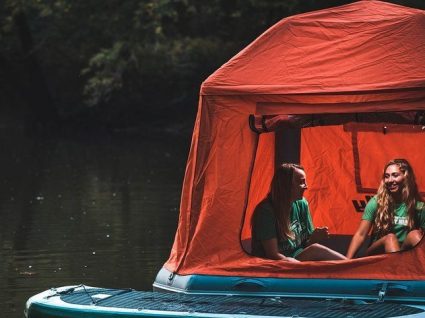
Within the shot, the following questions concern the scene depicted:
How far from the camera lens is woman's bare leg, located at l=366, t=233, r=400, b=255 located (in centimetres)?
952

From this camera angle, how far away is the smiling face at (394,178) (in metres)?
9.64

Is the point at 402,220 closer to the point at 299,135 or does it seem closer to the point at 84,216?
the point at 299,135

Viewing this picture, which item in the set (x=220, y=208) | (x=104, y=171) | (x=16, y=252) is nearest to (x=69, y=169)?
(x=104, y=171)

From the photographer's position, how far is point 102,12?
37188 millimetres

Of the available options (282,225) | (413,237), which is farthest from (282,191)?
(413,237)

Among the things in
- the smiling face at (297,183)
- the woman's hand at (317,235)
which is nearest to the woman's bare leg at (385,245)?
the smiling face at (297,183)

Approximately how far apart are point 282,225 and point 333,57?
1355 mm

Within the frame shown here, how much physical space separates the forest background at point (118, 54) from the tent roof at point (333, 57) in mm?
23497

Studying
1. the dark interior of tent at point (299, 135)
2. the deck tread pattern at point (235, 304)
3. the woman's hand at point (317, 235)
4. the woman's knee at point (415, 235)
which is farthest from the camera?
the woman's hand at point (317, 235)

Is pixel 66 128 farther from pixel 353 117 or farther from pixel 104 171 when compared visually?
pixel 353 117

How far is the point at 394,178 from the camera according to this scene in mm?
9641

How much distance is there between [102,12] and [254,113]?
28.0 meters

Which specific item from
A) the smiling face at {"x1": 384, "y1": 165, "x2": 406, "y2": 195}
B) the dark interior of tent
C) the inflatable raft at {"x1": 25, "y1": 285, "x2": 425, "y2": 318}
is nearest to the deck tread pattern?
the inflatable raft at {"x1": 25, "y1": 285, "x2": 425, "y2": 318}

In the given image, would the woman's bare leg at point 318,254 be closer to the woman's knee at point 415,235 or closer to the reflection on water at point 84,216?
the woman's knee at point 415,235
